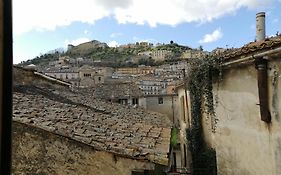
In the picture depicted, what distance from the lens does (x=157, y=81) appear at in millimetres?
47219

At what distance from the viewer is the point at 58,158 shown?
534 cm

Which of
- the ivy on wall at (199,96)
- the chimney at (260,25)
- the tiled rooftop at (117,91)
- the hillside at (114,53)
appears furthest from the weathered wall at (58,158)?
the hillside at (114,53)

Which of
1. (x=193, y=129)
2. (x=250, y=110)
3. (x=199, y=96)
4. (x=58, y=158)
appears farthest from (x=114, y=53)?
(x=58, y=158)

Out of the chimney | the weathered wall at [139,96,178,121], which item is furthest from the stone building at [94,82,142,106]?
the chimney

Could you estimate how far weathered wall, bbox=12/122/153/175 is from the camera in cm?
530

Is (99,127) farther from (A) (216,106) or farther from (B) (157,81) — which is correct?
(B) (157,81)

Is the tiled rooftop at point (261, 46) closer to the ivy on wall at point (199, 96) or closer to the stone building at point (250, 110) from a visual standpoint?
the stone building at point (250, 110)

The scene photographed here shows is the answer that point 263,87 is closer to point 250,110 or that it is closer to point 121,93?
point 250,110

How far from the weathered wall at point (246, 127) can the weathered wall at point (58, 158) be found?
11.9 feet

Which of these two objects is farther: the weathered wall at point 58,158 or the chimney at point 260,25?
the chimney at point 260,25

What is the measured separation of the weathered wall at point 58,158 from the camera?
530cm

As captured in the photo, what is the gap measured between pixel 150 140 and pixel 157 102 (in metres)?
28.6

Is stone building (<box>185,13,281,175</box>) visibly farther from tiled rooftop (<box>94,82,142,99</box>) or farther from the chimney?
tiled rooftop (<box>94,82,142,99</box>)

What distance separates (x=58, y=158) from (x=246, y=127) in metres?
4.94
